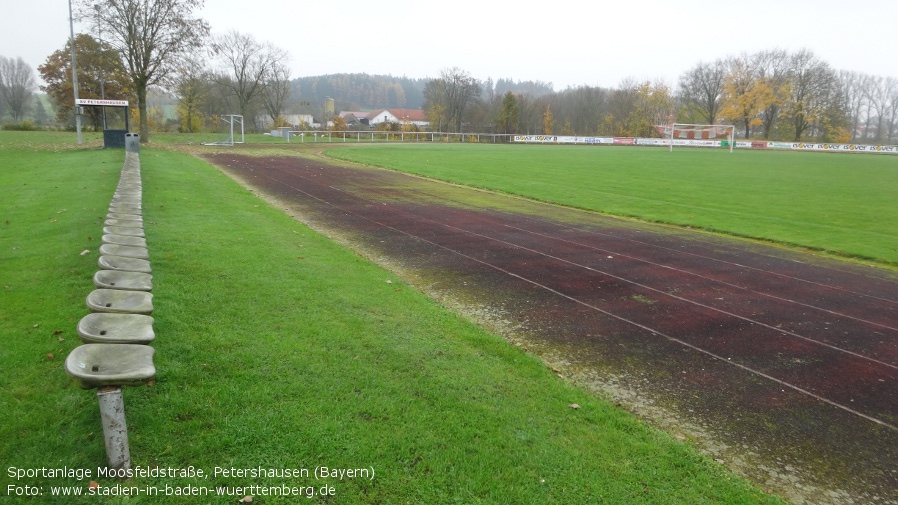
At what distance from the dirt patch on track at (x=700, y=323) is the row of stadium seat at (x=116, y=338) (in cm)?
382

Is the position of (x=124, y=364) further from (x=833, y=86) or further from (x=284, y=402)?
(x=833, y=86)

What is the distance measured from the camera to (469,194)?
19344 mm

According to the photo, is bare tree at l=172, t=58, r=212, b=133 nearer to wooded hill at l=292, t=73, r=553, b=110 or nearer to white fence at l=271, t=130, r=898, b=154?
white fence at l=271, t=130, r=898, b=154

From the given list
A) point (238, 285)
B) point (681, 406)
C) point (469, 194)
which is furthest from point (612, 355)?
point (469, 194)

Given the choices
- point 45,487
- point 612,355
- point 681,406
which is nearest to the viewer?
point 45,487

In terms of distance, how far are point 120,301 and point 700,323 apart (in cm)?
656

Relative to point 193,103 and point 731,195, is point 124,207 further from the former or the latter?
point 193,103

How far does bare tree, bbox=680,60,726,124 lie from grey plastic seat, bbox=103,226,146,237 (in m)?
98.1

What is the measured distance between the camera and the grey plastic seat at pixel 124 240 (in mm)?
6125

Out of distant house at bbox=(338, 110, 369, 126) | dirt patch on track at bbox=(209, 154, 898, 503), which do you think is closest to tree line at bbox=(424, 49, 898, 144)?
distant house at bbox=(338, 110, 369, 126)

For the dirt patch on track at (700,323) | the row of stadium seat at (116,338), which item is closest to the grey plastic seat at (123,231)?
the row of stadium seat at (116,338)

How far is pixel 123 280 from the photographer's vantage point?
15.8 feet

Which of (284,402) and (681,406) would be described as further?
(681,406)

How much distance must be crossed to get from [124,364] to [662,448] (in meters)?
3.82
